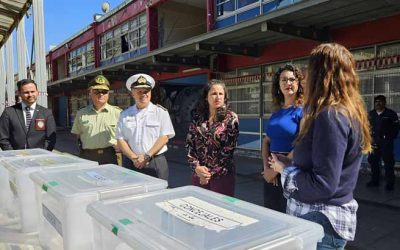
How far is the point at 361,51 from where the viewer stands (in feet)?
24.4

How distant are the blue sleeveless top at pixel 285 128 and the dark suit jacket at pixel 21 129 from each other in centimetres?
239

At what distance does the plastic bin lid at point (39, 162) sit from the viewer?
2.33 meters

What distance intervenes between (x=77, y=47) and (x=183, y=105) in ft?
39.1

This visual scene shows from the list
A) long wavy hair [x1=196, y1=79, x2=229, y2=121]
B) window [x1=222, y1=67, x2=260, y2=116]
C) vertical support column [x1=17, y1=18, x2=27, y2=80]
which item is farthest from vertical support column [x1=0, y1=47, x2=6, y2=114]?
long wavy hair [x1=196, y1=79, x2=229, y2=121]

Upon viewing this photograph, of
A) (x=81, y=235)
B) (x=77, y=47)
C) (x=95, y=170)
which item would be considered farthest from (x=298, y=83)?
(x=77, y=47)

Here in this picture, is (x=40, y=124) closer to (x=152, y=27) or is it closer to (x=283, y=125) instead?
(x=283, y=125)

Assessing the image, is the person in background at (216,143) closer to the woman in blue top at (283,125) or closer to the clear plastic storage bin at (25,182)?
the woman in blue top at (283,125)

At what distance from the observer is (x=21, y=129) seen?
3.63m

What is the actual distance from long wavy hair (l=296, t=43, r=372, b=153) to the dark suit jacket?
2.91 m

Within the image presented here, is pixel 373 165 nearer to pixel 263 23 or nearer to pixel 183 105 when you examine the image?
pixel 263 23

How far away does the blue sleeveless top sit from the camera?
→ 2.49 meters

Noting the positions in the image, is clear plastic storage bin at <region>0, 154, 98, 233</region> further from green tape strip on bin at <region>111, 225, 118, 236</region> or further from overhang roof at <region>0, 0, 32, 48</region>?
overhang roof at <region>0, 0, 32, 48</region>

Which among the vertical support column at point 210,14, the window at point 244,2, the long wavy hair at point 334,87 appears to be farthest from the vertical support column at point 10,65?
the long wavy hair at point 334,87

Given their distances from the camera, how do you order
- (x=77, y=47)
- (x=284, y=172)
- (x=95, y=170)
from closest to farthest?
(x=284, y=172)
(x=95, y=170)
(x=77, y=47)
